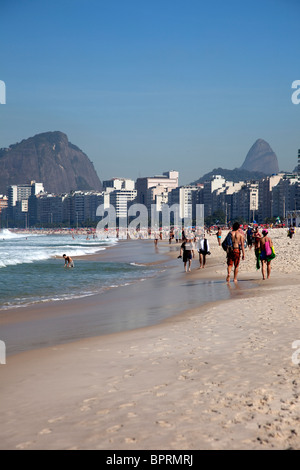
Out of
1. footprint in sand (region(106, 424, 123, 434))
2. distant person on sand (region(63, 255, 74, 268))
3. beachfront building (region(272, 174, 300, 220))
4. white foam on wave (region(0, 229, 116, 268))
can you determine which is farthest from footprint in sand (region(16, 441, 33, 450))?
beachfront building (region(272, 174, 300, 220))

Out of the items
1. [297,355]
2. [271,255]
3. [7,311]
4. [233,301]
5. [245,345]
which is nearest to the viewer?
[297,355]

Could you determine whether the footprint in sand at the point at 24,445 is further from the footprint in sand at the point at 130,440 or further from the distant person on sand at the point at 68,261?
the distant person on sand at the point at 68,261

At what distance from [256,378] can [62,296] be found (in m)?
10.7

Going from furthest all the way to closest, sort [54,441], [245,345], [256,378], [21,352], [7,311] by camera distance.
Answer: [7,311], [21,352], [245,345], [256,378], [54,441]

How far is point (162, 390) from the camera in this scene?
492cm

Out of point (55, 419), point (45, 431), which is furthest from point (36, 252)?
point (45, 431)

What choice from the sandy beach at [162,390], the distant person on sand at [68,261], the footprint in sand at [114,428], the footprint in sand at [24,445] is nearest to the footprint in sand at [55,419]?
the sandy beach at [162,390]

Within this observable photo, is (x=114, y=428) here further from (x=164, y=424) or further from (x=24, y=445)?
(x=24, y=445)

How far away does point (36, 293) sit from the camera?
640 inches

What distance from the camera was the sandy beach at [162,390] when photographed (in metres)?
3.83

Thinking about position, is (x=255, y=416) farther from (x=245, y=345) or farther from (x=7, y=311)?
(x=7, y=311)

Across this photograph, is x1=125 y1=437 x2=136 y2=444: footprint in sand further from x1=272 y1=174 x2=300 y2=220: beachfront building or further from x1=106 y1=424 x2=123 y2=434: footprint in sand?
x1=272 y1=174 x2=300 y2=220: beachfront building

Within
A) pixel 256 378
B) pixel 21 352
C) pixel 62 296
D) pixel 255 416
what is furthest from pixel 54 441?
pixel 62 296

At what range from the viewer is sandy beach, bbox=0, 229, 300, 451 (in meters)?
3.83
